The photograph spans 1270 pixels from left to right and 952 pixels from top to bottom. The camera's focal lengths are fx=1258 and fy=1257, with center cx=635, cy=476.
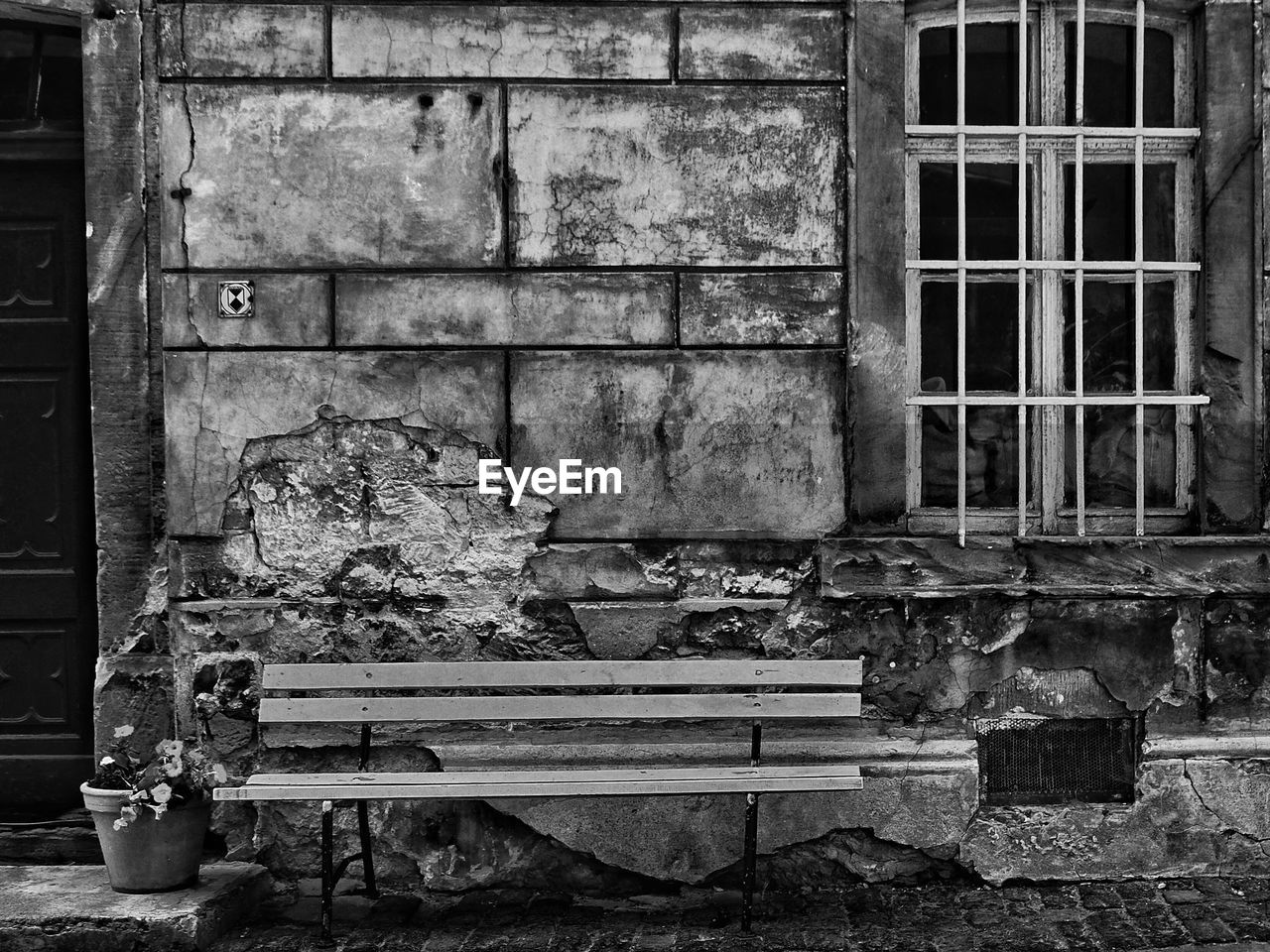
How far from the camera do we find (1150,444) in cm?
453

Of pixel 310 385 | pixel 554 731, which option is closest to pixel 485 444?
pixel 310 385

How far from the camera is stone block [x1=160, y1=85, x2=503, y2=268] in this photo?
426 cm

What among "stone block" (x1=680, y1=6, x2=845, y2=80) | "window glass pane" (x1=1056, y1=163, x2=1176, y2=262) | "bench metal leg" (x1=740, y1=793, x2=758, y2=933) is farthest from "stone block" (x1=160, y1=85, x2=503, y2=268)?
"window glass pane" (x1=1056, y1=163, x2=1176, y2=262)

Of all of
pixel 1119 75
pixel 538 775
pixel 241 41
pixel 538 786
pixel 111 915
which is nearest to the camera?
pixel 111 915

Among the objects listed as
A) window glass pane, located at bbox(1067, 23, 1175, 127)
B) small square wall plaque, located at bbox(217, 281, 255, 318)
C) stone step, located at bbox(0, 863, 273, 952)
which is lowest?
stone step, located at bbox(0, 863, 273, 952)

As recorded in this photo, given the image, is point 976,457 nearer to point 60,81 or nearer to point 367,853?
point 367,853

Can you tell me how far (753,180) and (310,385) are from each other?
5.47ft

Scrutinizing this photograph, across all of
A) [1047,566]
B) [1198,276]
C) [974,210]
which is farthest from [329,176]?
[1198,276]

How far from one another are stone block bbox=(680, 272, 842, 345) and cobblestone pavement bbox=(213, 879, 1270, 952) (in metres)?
1.90

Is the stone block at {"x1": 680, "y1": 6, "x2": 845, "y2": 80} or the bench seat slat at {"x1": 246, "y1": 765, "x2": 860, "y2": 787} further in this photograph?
the stone block at {"x1": 680, "y1": 6, "x2": 845, "y2": 80}

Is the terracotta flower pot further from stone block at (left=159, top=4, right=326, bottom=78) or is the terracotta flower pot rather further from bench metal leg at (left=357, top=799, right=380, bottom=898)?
stone block at (left=159, top=4, right=326, bottom=78)

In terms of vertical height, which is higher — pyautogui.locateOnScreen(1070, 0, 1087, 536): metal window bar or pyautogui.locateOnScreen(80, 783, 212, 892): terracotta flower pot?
pyautogui.locateOnScreen(1070, 0, 1087, 536): metal window bar

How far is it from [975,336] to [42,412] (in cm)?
337

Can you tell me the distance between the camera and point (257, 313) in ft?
14.0
